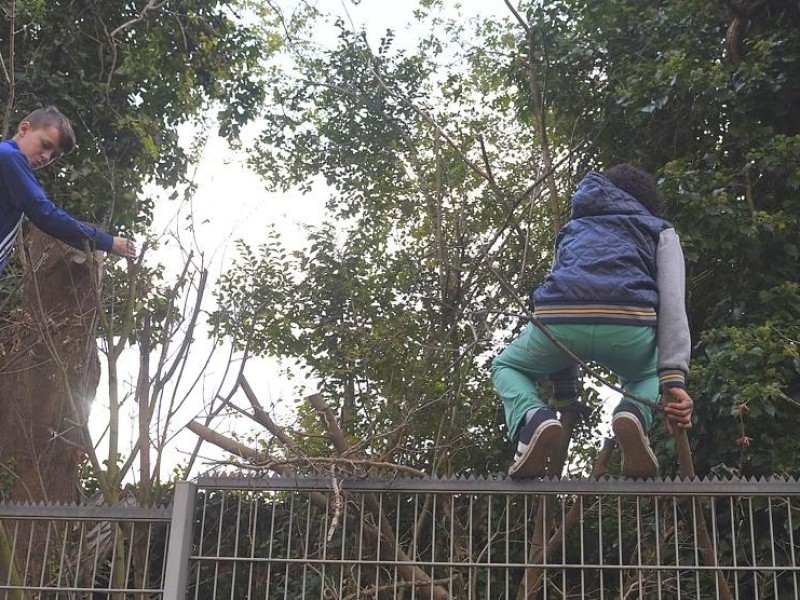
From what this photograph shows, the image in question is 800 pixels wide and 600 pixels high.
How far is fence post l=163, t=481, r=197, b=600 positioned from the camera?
318 cm

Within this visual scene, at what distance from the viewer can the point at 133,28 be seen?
774 cm

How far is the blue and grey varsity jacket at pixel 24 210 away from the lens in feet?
10.6

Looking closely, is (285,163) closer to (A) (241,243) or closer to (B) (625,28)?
(A) (241,243)

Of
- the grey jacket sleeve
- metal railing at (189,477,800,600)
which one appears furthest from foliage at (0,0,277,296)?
the grey jacket sleeve

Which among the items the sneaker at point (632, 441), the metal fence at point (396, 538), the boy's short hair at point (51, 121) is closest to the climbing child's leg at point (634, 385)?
the sneaker at point (632, 441)

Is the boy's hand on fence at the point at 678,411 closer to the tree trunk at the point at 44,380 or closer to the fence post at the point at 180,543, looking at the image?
the fence post at the point at 180,543

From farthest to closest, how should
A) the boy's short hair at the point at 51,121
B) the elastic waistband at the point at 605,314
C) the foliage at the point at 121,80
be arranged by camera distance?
the foliage at the point at 121,80
the boy's short hair at the point at 51,121
the elastic waistband at the point at 605,314

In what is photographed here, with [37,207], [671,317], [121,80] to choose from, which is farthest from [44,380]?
[671,317]

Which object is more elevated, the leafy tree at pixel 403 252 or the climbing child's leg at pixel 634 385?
the leafy tree at pixel 403 252

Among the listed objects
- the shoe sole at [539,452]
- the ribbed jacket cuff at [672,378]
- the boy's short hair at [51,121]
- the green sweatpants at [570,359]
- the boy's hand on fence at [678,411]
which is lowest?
the shoe sole at [539,452]

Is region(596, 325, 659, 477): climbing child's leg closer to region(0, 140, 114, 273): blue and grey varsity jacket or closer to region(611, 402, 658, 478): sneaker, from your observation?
region(611, 402, 658, 478): sneaker

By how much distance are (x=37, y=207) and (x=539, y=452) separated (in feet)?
6.32

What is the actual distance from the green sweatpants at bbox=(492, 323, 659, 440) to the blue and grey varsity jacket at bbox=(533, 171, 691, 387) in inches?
1.7

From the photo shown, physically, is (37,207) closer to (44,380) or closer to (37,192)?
(37,192)
